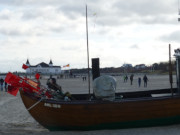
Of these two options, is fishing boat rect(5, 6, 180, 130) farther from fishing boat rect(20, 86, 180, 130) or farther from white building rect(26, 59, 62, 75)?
white building rect(26, 59, 62, 75)

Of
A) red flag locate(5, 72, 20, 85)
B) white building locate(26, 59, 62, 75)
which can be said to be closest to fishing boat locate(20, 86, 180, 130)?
red flag locate(5, 72, 20, 85)

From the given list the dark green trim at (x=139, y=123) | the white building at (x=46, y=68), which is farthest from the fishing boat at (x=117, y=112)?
the white building at (x=46, y=68)

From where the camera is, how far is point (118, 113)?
32.8ft

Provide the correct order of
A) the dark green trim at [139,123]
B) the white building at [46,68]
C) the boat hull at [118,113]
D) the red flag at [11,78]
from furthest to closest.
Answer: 1. the white building at [46,68]
2. the red flag at [11,78]
3. the dark green trim at [139,123]
4. the boat hull at [118,113]

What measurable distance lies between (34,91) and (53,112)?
5.70 ft

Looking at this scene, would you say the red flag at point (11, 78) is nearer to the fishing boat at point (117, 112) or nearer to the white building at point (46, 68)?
the fishing boat at point (117, 112)

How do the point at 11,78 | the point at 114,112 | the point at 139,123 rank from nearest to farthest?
1. the point at 114,112
2. the point at 139,123
3. the point at 11,78

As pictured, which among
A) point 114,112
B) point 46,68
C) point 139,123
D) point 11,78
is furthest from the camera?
point 46,68

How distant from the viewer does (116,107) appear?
32.6 feet

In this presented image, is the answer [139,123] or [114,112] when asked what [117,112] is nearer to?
[114,112]

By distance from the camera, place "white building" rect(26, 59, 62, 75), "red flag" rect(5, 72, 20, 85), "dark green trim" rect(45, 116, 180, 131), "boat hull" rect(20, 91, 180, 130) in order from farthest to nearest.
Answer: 1. "white building" rect(26, 59, 62, 75)
2. "red flag" rect(5, 72, 20, 85)
3. "dark green trim" rect(45, 116, 180, 131)
4. "boat hull" rect(20, 91, 180, 130)

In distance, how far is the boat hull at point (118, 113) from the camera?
993 centimetres

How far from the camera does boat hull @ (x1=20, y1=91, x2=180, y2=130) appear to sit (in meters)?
9.93

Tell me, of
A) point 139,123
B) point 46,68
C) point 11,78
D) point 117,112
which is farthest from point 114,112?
point 46,68
